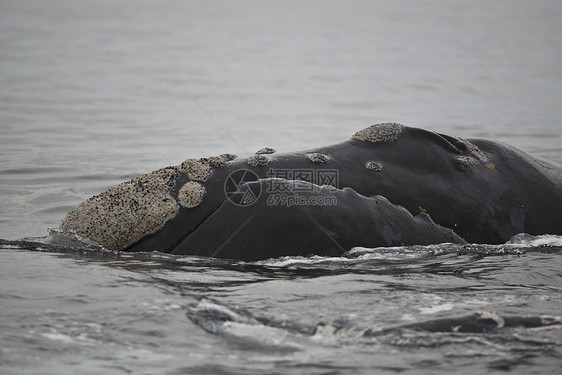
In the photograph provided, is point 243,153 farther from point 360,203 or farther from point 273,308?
point 273,308

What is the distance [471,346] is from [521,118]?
15842 mm

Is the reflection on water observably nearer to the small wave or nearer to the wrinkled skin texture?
the small wave

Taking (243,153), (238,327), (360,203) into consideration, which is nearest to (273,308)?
(238,327)

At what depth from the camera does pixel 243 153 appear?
49.0 feet

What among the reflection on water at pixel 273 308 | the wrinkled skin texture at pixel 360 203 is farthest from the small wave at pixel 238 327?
the wrinkled skin texture at pixel 360 203

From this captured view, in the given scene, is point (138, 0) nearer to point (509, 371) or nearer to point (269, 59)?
point (269, 59)

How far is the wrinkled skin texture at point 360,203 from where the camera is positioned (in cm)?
707

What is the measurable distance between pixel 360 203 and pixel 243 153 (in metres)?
7.80

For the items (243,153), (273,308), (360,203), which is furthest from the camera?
(243,153)

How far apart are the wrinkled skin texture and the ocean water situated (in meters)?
0.17

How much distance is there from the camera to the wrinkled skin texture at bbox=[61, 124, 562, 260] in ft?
23.2

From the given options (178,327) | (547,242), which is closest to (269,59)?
(547,242)

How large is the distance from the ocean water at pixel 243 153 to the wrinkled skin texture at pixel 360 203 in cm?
17

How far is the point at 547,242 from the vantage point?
7.84m
